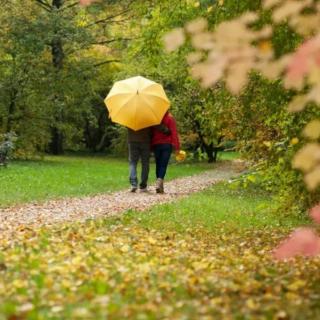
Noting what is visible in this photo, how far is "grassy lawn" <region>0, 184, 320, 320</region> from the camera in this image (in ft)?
15.3

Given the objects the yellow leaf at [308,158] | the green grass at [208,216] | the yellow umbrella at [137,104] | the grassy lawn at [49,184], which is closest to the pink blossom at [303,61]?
the yellow leaf at [308,158]

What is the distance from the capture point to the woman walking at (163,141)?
1583cm

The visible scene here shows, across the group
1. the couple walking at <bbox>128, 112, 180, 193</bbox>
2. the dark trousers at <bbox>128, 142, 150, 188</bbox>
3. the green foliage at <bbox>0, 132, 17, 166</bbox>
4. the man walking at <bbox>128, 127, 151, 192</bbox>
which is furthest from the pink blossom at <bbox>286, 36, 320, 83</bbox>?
the green foliage at <bbox>0, 132, 17, 166</bbox>

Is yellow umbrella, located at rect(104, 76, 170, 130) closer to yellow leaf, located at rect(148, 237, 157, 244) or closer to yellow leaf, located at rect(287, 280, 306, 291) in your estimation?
yellow leaf, located at rect(148, 237, 157, 244)

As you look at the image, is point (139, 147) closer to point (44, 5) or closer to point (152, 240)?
point (152, 240)

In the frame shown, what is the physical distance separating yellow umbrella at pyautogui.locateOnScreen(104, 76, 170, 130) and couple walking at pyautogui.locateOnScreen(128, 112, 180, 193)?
417 mm

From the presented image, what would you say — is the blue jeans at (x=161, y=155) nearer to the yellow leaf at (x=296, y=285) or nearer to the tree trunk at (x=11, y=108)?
the yellow leaf at (x=296, y=285)

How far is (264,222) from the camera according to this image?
37.3 ft

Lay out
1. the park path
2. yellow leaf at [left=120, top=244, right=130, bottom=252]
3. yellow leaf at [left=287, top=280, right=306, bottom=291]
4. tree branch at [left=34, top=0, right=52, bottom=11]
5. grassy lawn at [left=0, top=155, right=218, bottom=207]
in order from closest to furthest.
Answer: yellow leaf at [left=287, top=280, right=306, bottom=291], yellow leaf at [left=120, top=244, right=130, bottom=252], the park path, grassy lawn at [left=0, top=155, right=218, bottom=207], tree branch at [left=34, top=0, right=52, bottom=11]

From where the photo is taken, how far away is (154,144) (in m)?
16.1

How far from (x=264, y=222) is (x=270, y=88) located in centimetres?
261

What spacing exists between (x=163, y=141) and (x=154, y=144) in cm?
22

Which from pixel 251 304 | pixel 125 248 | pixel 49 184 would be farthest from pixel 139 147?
pixel 251 304

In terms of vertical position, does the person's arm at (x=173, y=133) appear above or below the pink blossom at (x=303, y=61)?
below
